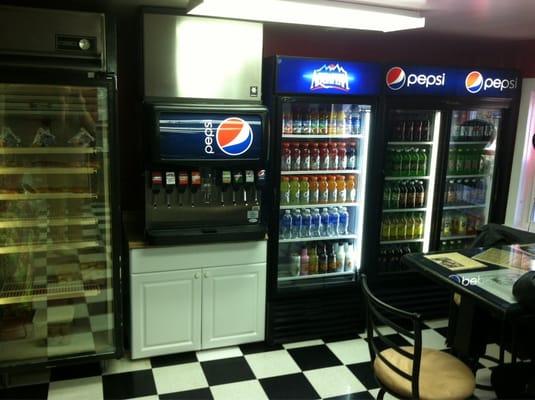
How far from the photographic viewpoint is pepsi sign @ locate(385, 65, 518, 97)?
3.46m

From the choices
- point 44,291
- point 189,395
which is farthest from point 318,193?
point 44,291

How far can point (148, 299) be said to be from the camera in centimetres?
317

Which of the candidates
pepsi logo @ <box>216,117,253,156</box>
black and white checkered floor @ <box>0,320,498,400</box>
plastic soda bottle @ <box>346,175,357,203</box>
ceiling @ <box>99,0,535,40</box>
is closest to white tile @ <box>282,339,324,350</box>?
black and white checkered floor @ <box>0,320,498,400</box>

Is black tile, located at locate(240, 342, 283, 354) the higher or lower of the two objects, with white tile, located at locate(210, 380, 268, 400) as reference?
higher

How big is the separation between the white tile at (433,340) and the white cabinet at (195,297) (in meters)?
1.27

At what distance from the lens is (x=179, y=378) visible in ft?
10.2

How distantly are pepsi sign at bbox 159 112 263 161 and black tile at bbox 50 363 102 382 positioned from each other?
1.47 metres

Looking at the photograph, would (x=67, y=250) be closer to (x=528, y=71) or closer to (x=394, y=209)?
(x=394, y=209)

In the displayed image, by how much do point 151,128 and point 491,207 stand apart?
2889 millimetres

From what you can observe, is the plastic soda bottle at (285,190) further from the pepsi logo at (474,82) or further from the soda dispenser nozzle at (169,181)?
the pepsi logo at (474,82)

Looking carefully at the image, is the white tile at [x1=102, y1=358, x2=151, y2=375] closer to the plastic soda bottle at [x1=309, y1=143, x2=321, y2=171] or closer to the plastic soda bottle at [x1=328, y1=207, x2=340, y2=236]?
the plastic soda bottle at [x1=328, y1=207, x2=340, y2=236]

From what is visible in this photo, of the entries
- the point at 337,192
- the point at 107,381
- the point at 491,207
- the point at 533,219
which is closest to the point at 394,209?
the point at 337,192

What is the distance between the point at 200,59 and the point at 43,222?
55.0 inches

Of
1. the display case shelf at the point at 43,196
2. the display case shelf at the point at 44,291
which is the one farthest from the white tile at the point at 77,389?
the display case shelf at the point at 43,196
